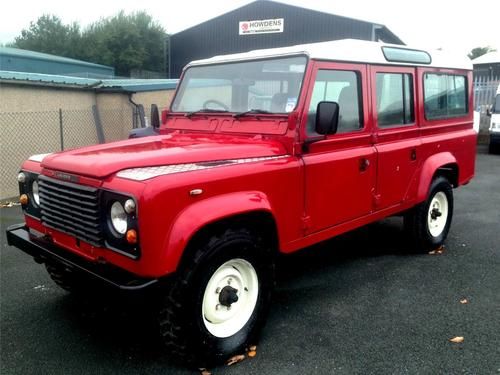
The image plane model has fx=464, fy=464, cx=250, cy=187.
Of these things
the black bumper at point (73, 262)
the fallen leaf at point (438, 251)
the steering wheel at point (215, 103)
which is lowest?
the fallen leaf at point (438, 251)

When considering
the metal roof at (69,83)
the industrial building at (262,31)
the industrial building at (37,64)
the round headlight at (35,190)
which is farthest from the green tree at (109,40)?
the round headlight at (35,190)

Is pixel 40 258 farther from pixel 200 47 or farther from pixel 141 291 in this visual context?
pixel 200 47

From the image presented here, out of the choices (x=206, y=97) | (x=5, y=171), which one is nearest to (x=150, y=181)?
(x=206, y=97)

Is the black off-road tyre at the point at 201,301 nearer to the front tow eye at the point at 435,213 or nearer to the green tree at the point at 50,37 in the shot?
the front tow eye at the point at 435,213

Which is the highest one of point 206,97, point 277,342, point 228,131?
point 206,97

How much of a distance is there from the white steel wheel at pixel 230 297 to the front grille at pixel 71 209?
787mm

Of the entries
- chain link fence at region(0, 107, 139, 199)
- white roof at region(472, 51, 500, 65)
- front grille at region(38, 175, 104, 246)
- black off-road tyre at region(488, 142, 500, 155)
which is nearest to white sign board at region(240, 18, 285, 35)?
white roof at region(472, 51, 500, 65)

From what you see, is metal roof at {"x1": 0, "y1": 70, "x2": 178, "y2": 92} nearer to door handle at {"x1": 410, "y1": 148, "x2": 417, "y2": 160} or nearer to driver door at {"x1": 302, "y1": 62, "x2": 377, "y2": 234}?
driver door at {"x1": 302, "y1": 62, "x2": 377, "y2": 234}

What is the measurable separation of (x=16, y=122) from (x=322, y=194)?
6821 mm

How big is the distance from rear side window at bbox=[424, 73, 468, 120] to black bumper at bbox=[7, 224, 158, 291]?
3.55 meters

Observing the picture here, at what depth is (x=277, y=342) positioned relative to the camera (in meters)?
3.29

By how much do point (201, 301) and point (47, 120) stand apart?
7.37m

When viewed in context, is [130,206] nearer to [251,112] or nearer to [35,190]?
[35,190]

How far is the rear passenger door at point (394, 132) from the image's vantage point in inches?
165
